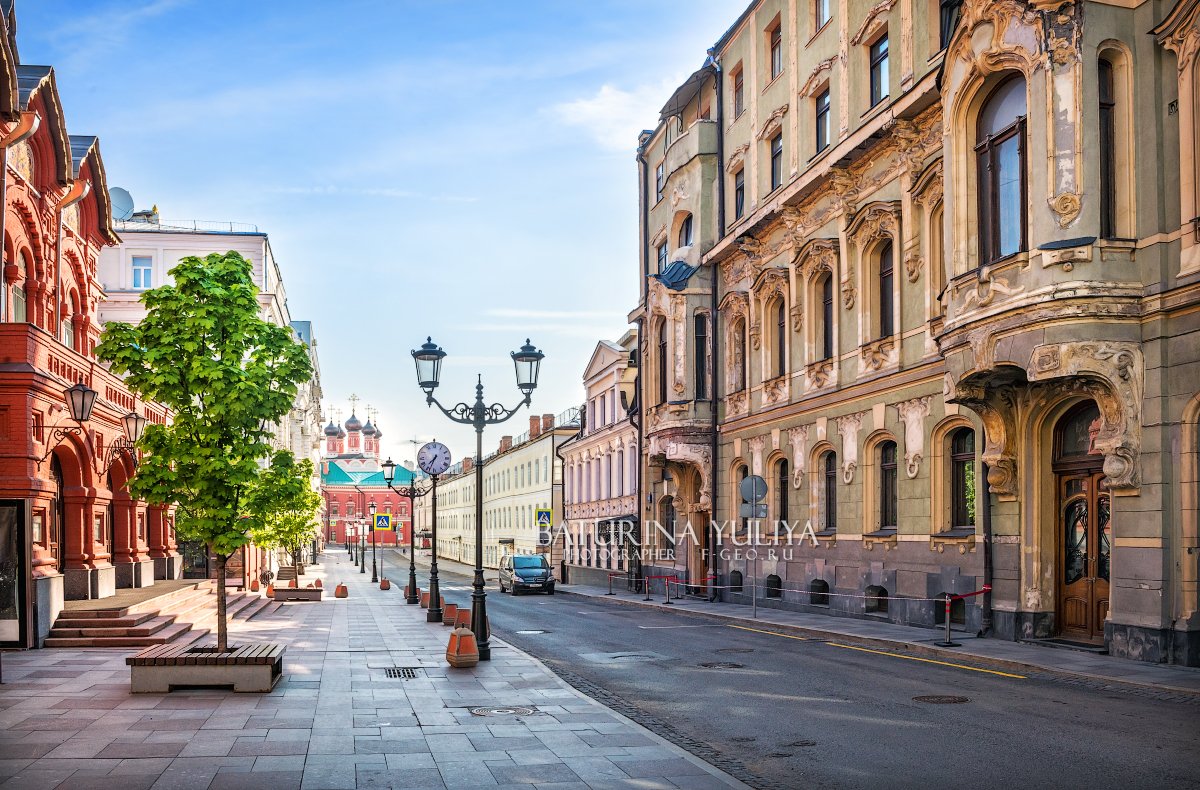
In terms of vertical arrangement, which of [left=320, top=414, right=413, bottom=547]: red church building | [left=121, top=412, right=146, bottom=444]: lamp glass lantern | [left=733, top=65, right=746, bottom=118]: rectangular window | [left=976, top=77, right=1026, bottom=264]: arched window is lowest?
[left=320, top=414, right=413, bottom=547]: red church building

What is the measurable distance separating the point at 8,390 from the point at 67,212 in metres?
7.71

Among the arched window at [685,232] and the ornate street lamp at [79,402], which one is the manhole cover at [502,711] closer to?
the ornate street lamp at [79,402]

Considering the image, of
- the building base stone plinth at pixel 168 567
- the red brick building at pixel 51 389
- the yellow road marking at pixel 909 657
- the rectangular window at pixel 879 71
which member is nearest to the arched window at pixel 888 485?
the yellow road marking at pixel 909 657

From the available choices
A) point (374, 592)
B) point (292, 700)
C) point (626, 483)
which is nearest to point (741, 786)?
point (292, 700)

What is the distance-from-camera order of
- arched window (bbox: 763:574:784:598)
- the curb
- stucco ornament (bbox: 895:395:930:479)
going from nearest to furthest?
the curb, stucco ornament (bbox: 895:395:930:479), arched window (bbox: 763:574:784:598)

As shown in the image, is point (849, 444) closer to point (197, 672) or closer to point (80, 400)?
point (80, 400)

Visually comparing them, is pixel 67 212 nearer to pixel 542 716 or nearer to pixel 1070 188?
pixel 542 716

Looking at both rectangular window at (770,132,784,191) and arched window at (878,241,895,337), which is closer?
arched window at (878,241,895,337)

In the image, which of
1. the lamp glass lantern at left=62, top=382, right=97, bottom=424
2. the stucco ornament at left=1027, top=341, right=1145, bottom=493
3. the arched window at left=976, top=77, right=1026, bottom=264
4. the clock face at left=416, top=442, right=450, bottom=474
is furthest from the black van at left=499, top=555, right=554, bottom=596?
the stucco ornament at left=1027, top=341, right=1145, bottom=493

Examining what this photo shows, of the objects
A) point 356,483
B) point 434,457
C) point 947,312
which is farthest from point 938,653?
point 356,483

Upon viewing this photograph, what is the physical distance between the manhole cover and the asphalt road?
112cm

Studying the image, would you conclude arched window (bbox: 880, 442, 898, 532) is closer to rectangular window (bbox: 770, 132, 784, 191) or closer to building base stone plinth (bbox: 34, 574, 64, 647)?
rectangular window (bbox: 770, 132, 784, 191)

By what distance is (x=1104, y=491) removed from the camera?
18.4m

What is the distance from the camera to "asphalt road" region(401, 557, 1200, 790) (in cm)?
944
